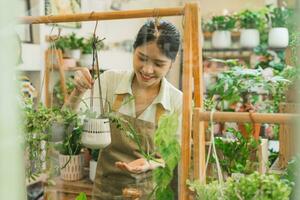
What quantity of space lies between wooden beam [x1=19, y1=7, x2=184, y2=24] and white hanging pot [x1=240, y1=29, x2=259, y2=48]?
0.22 meters

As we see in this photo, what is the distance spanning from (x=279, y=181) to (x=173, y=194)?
1.06 ft

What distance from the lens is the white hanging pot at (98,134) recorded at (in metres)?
1.05

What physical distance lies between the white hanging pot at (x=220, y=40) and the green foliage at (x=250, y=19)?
0.20ft

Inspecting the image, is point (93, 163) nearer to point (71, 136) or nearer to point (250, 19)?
point (71, 136)

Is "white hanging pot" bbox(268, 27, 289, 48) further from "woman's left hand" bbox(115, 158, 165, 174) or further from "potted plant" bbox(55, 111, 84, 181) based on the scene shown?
"potted plant" bbox(55, 111, 84, 181)

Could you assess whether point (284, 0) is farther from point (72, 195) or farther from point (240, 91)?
point (72, 195)

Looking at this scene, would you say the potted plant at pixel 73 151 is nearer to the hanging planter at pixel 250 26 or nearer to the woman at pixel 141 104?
the woman at pixel 141 104

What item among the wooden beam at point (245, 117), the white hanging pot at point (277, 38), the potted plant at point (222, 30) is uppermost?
the potted plant at point (222, 30)

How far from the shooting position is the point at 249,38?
1062 mm

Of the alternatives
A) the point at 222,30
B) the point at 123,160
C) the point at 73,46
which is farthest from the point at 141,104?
the point at 73,46

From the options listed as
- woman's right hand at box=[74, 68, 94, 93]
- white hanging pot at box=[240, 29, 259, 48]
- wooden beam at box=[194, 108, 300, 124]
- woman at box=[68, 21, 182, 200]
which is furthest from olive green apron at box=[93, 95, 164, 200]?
white hanging pot at box=[240, 29, 259, 48]

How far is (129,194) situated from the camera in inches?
40.4

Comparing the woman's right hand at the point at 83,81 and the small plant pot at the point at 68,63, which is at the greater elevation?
the small plant pot at the point at 68,63

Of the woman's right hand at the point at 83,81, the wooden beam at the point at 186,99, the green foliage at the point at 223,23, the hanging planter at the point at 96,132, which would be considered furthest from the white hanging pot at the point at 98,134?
the green foliage at the point at 223,23
